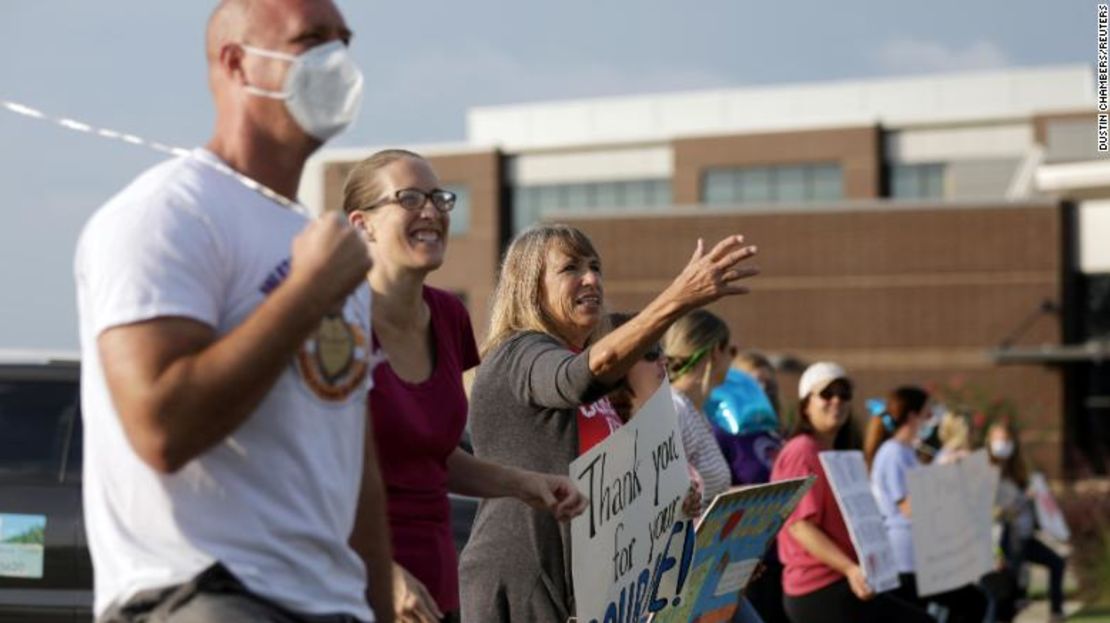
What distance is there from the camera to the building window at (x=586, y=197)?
2680 inches

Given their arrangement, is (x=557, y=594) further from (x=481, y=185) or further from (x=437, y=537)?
(x=481, y=185)

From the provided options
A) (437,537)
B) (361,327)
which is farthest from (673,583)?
(361,327)

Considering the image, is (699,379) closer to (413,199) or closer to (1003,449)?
(413,199)

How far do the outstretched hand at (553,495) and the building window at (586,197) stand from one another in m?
62.1

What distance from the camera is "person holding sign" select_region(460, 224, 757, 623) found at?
5.21m

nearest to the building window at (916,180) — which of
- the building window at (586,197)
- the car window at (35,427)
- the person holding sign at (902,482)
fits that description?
the building window at (586,197)

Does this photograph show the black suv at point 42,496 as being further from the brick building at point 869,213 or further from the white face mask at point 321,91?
the brick building at point 869,213

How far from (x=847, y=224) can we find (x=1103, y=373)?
788 centimetres

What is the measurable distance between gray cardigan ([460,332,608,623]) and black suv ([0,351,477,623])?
2733 mm

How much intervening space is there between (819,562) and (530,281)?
12.0ft

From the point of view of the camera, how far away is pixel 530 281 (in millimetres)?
5801

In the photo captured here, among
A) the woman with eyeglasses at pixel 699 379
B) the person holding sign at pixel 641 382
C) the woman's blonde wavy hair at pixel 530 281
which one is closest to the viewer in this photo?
the woman's blonde wavy hair at pixel 530 281

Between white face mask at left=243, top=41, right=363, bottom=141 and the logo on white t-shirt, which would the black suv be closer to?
the logo on white t-shirt

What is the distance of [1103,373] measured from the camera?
2040 inches
